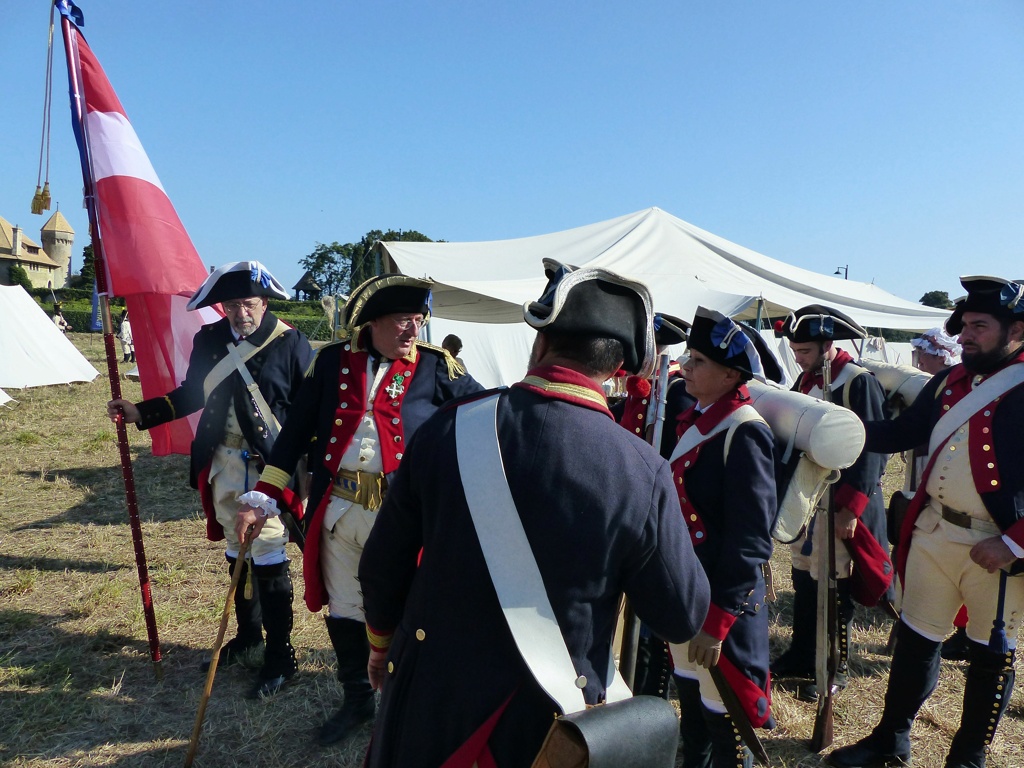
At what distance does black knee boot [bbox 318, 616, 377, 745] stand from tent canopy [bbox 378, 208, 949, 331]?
4983mm

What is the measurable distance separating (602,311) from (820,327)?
2553 mm

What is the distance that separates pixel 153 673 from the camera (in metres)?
3.89

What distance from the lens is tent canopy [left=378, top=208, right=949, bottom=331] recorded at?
8836 millimetres

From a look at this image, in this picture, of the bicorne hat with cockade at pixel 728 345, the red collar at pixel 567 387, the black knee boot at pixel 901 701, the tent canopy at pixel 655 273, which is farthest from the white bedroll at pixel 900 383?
the tent canopy at pixel 655 273

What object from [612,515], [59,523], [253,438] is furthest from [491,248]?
[612,515]

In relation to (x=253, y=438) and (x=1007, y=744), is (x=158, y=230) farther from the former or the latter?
(x=1007, y=744)

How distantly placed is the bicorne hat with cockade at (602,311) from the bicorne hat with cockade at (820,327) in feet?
7.81

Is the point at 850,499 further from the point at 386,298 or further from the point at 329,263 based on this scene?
the point at 329,263

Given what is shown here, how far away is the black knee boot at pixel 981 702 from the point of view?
9.53 feet

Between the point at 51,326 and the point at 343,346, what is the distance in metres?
15.2

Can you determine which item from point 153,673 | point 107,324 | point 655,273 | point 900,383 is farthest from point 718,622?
point 655,273

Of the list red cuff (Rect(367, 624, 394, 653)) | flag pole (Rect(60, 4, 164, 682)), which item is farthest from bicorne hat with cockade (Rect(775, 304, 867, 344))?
flag pole (Rect(60, 4, 164, 682))

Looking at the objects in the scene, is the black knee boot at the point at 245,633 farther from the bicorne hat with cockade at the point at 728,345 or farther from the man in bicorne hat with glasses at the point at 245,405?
the bicorne hat with cockade at the point at 728,345

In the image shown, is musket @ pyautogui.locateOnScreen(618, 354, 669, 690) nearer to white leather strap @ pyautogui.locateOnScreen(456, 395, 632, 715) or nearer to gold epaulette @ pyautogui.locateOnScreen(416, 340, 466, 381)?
white leather strap @ pyautogui.locateOnScreen(456, 395, 632, 715)
